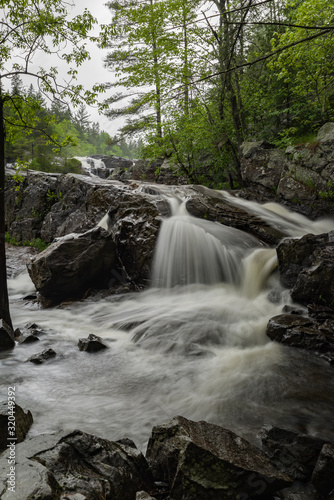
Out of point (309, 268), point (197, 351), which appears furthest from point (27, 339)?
point (309, 268)

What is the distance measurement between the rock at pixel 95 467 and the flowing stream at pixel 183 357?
2.61ft

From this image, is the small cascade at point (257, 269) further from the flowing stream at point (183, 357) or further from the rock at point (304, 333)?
the rock at point (304, 333)

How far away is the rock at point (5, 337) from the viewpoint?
526 cm

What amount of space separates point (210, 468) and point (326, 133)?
1090cm

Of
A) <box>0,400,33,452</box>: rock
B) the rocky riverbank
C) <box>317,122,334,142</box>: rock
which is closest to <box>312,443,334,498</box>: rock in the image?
the rocky riverbank

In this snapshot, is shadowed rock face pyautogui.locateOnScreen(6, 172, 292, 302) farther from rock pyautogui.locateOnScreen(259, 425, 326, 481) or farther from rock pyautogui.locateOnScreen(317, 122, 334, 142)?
rock pyautogui.locateOnScreen(259, 425, 326, 481)

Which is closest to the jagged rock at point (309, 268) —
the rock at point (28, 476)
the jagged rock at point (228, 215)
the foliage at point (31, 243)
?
the jagged rock at point (228, 215)

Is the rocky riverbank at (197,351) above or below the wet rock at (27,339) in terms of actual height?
above

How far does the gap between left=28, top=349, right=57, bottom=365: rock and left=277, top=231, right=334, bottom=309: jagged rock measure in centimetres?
498

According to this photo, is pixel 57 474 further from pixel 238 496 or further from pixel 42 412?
pixel 42 412

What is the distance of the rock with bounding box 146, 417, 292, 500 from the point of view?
2.16 metres

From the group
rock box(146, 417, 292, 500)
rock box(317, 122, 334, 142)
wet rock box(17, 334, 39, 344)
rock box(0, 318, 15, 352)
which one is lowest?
wet rock box(17, 334, 39, 344)

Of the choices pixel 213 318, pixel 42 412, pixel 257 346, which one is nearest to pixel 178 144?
pixel 213 318

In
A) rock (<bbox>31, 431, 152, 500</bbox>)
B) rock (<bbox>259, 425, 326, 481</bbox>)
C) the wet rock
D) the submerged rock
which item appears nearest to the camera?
the submerged rock
